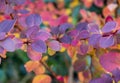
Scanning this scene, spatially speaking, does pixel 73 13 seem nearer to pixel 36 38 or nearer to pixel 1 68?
pixel 1 68

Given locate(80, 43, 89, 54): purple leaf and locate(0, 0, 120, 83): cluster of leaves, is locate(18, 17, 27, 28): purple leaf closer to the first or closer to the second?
locate(0, 0, 120, 83): cluster of leaves

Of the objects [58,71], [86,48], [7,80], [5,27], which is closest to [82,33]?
[86,48]

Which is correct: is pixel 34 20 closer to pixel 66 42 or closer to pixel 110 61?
pixel 66 42

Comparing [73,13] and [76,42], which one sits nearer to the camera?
[76,42]

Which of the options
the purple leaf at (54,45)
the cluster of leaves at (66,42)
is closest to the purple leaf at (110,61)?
the cluster of leaves at (66,42)

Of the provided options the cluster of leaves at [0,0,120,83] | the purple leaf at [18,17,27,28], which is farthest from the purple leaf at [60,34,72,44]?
the purple leaf at [18,17,27,28]

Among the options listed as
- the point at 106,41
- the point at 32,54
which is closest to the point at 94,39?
the point at 106,41

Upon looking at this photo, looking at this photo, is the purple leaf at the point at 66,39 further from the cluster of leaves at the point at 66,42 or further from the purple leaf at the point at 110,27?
the purple leaf at the point at 110,27

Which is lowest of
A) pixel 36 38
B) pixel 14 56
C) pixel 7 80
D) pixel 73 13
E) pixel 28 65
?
pixel 7 80
